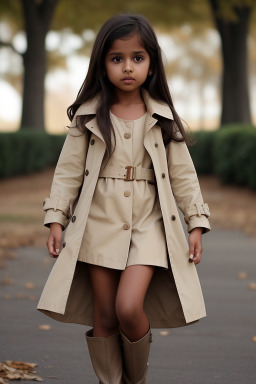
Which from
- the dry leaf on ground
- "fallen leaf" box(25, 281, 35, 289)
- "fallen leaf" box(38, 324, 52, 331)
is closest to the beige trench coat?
the dry leaf on ground

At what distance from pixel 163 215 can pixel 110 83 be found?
27.9 inches

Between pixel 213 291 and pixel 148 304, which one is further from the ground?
pixel 148 304

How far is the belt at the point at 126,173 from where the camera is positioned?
135 inches

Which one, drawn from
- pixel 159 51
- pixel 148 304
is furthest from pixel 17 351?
pixel 159 51

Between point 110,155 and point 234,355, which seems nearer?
point 110,155

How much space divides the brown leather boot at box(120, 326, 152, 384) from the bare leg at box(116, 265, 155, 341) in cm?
3

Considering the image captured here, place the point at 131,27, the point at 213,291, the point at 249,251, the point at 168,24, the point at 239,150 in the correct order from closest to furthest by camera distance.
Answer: the point at 131,27
the point at 213,291
the point at 249,251
the point at 239,150
the point at 168,24

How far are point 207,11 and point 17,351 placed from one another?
2174 centimetres

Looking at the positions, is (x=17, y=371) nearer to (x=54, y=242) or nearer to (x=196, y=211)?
(x=54, y=242)

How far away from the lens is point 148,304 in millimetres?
3584

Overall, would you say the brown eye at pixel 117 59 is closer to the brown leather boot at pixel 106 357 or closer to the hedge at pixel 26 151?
the brown leather boot at pixel 106 357

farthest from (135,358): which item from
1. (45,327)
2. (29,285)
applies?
(29,285)

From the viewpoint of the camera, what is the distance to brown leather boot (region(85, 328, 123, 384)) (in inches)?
133

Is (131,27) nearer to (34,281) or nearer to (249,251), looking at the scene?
(34,281)
